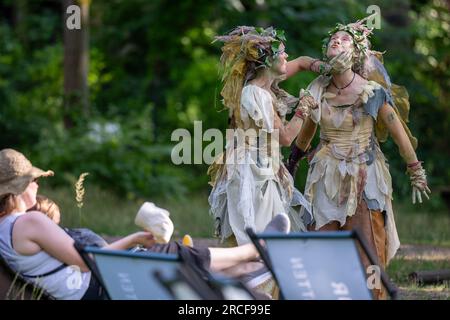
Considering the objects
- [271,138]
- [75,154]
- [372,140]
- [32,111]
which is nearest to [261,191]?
[271,138]

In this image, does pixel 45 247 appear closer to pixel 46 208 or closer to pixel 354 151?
pixel 46 208

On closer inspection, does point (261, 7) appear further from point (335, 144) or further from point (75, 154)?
point (335, 144)

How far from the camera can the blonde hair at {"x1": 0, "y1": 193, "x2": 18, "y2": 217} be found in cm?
546

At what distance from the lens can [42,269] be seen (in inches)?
214

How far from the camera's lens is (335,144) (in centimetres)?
670

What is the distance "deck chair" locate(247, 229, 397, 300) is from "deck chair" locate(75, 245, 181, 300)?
0.45 meters

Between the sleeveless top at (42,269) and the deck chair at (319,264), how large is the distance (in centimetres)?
107

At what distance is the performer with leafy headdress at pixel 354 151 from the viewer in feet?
21.7

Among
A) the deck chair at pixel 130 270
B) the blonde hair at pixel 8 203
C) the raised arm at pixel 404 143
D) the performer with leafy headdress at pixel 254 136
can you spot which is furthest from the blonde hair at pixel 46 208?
the raised arm at pixel 404 143

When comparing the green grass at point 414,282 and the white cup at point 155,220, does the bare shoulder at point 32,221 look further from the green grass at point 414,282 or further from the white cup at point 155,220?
the green grass at point 414,282

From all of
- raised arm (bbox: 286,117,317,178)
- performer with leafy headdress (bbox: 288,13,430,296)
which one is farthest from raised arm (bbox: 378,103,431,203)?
raised arm (bbox: 286,117,317,178)

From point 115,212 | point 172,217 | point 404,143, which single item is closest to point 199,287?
point 404,143

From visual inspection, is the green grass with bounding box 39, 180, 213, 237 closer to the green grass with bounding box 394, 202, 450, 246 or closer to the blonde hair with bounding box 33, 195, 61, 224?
the green grass with bounding box 394, 202, 450, 246
